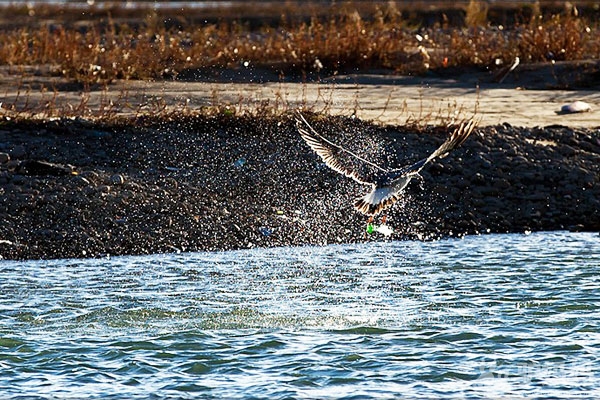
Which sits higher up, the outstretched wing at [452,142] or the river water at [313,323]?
the outstretched wing at [452,142]

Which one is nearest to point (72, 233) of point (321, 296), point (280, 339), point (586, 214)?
point (321, 296)

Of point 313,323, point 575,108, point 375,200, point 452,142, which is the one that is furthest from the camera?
point 575,108

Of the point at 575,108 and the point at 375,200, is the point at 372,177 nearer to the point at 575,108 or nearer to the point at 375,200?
the point at 375,200

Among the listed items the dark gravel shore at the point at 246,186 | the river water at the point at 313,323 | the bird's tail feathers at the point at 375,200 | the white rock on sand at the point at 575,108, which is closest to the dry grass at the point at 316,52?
the white rock on sand at the point at 575,108

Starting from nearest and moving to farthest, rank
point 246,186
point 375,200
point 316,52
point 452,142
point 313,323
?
point 452,142 < point 313,323 < point 375,200 < point 246,186 < point 316,52

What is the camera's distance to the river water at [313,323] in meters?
6.87

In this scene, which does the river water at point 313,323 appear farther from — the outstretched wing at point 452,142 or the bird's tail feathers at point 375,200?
→ the outstretched wing at point 452,142

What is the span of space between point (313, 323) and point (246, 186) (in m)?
3.40

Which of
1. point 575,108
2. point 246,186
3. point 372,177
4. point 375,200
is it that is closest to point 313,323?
point 375,200

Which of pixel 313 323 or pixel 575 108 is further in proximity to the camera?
pixel 575 108

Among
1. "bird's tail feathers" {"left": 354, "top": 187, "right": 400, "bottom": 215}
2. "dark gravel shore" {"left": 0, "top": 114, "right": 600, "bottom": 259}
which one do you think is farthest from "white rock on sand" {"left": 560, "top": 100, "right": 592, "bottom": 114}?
"bird's tail feathers" {"left": 354, "top": 187, "right": 400, "bottom": 215}

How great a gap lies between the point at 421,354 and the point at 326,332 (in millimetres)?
737

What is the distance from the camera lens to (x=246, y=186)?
36.8ft

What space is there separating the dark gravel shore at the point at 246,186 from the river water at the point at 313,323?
14.9 inches
